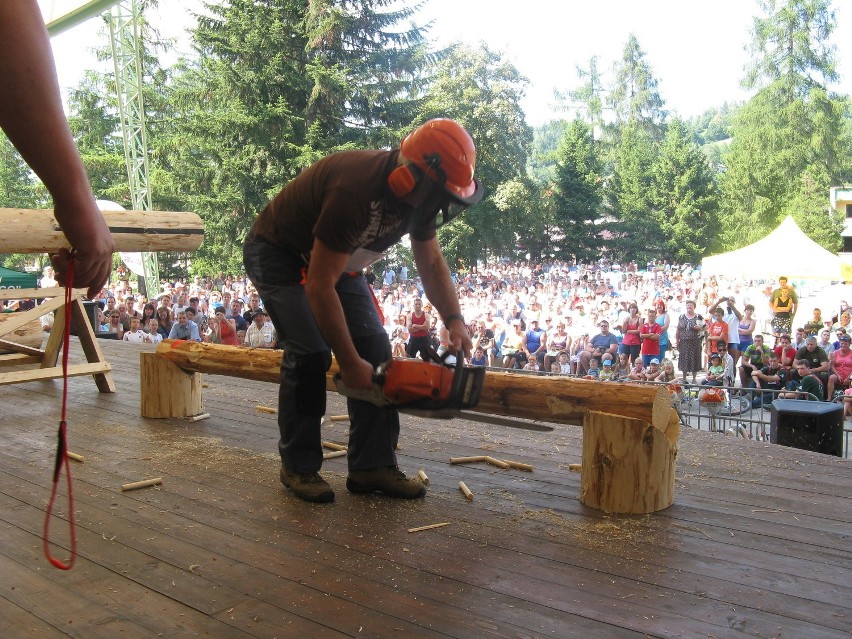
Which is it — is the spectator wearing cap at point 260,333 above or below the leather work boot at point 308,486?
above

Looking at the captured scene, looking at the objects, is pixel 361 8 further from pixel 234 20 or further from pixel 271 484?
pixel 271 484

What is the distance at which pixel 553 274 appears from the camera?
3669 cm

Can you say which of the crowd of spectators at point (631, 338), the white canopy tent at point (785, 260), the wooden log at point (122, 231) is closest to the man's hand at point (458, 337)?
the wooden log at point (122, 231)

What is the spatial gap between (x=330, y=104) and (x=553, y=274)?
13949mm

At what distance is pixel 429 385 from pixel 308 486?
87 cm

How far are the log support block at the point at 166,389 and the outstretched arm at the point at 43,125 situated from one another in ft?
12.3

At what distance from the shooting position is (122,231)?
5.51m

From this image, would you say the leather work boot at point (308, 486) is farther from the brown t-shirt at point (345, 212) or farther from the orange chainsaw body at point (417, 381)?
the brown t-shirt at point (345, 212)

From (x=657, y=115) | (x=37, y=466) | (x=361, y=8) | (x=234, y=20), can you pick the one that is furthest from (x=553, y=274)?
(x=37, y=466)

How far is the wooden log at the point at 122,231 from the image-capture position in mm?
4773

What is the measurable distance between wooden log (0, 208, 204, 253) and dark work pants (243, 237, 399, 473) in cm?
201

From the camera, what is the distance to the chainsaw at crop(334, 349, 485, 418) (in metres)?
2.96

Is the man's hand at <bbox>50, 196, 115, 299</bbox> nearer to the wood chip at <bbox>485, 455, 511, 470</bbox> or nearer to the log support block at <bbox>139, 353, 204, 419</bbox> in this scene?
the wood chip at <bbox>485, 455, 511, 470</bbox>

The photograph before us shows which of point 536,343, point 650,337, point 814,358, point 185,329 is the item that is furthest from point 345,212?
point 536,343
